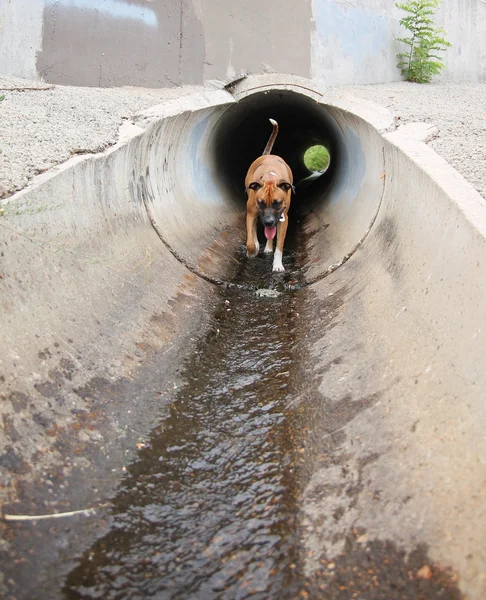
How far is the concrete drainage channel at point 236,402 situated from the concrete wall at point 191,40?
2.79m

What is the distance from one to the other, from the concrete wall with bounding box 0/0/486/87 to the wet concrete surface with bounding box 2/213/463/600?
5.98 meters

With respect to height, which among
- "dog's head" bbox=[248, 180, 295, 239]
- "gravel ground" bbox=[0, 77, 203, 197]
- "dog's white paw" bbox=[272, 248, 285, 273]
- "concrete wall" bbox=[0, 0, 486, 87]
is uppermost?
"concrete wall" bbox=[0, 0, 486, 87]

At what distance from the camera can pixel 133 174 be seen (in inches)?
260

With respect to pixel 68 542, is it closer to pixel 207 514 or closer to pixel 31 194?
pixel 207 514

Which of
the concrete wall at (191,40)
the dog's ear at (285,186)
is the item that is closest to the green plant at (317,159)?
the concrete wall at (191,40)

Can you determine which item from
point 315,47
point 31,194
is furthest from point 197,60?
point 31,194

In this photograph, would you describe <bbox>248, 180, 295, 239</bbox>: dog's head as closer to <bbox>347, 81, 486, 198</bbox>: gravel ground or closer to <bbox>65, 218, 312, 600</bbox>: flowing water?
<bbox>347, 81, 486, 198</bbox>: gravel ground

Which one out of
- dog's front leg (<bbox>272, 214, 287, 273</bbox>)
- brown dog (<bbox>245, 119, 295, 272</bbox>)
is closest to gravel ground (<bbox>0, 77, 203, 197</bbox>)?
brown dog (<bbox>245, 119, 295, 272</bbox>)

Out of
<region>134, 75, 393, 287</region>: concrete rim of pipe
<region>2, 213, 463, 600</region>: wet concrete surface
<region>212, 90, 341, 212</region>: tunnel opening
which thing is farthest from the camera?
<region>212, 90, 341, 212</region>: tunnel opening

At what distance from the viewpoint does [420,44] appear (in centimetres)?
1356

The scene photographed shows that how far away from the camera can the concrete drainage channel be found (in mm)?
2824

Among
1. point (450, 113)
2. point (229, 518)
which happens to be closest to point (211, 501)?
point (229, 518)

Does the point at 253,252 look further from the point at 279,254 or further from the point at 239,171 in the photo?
the point at 239,171

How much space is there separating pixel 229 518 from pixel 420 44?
504 inches
